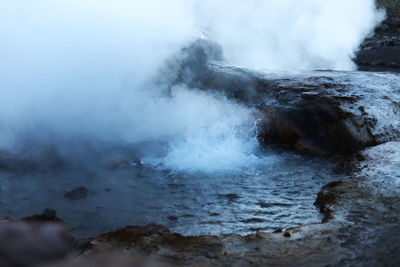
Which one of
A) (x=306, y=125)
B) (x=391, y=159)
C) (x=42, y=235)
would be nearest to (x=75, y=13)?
(x=306, y=125)

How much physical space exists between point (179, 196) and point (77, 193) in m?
1.02

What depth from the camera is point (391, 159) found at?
410cm

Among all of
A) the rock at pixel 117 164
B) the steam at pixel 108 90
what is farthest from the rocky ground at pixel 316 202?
the rock at pixel 117 164

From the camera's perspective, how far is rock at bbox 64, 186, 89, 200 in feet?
11.9

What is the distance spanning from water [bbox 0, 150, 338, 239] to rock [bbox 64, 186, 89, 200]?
6cm

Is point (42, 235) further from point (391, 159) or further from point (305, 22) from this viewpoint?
point (305, 22)

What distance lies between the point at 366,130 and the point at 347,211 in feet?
7.97

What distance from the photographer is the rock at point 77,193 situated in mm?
3641

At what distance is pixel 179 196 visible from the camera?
369 centimetres

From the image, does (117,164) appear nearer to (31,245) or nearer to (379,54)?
(31,245)

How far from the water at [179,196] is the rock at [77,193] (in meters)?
0.06

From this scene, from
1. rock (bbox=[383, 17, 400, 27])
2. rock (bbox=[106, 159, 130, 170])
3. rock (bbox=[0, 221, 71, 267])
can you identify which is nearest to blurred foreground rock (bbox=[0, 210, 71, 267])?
rock (bbox=[0, 221, 71, 267])

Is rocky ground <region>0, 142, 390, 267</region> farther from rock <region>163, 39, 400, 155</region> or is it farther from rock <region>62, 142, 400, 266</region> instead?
rock <region>163, 39, 400, 155</region>

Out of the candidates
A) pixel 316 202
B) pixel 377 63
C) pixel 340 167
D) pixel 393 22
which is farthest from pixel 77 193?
pixel 393 22
